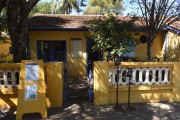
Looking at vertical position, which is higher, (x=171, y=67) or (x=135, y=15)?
(x=135, y=15)

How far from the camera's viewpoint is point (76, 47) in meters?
14.7

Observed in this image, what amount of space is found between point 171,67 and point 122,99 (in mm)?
1970

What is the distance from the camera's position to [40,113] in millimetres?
6934

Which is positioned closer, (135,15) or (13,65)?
(13,65)

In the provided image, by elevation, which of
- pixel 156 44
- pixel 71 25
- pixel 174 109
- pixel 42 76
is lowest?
pixel 174 109

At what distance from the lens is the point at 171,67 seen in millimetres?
8242

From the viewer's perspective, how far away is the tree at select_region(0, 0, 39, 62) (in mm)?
8414

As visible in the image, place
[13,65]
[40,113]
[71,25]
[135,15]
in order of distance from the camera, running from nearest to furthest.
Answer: [40,113]
[13,65]
[135,15]
[71,25]

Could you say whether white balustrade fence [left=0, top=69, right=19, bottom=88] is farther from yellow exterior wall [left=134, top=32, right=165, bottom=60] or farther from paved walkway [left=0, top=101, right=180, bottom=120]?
yellow exterior wall [left=134, top=32, right=165, bottom=60]

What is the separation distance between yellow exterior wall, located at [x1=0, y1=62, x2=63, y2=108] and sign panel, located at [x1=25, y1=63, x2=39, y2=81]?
0.51 m

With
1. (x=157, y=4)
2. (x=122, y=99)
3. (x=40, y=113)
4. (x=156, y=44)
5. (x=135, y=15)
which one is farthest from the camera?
(x=156, y=44)

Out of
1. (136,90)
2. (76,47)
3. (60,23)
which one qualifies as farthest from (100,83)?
(60,23)

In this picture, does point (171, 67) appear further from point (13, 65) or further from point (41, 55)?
point (41, 55)

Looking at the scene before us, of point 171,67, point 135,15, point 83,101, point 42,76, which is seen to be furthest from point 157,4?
point 42,76
